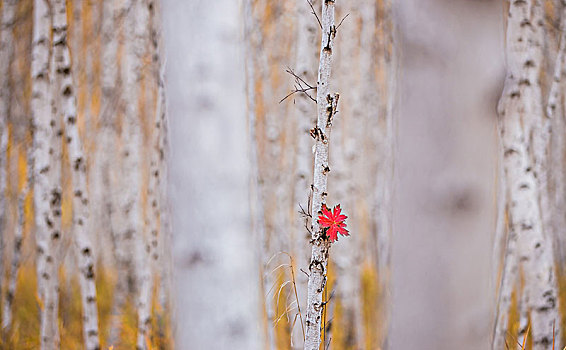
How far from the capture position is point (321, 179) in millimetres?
939

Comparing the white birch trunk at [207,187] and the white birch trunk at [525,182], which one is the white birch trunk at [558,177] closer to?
the white birch trunk at [525,182]

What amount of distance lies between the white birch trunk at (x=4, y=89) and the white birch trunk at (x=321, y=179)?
71.1 inches

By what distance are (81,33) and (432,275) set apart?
7.53ft

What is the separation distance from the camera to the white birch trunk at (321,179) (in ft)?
3.05

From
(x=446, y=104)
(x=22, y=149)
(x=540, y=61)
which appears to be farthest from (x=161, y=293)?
(x=540, y=61)

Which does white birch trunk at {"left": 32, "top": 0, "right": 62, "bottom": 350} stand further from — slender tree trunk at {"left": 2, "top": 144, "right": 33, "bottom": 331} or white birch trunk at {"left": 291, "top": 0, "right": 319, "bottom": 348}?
white birch trunk at {"left": 291, "top": 0, "right": 319, "bottom": 348}

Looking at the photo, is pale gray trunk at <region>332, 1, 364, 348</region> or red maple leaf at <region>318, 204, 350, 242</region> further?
pale gray trunk at <region>332, 1, 364, 348</region>

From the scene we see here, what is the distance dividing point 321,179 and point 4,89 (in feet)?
6.78

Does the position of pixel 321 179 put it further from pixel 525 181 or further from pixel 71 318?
pixel 71 318

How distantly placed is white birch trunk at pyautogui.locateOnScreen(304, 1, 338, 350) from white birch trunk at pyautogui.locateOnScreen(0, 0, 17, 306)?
181 cm

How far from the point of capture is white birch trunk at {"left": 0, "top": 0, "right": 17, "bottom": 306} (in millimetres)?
2268

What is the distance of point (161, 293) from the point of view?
92.4 inches

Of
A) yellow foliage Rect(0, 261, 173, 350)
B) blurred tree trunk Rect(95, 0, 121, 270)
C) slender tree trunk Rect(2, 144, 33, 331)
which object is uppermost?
blurred tree trunk Rect(95, 0, 121, 270)

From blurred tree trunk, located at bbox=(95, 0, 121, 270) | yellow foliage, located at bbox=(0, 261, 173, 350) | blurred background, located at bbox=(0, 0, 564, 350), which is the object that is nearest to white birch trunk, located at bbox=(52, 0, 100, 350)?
blurred background, located at bbox=(0, 0, 564, 350)
